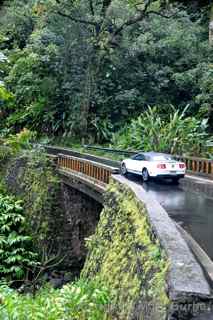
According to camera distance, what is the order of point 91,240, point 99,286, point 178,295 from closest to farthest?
point 178,295 → point 99,286 → point 91,240

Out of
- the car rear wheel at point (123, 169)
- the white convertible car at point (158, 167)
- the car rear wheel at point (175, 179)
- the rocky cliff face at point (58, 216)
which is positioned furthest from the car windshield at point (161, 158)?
the rocky cliff face at point (58, 216)

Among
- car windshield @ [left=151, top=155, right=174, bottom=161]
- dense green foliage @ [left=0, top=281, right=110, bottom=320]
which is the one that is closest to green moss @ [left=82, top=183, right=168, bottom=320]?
dense green foliage @ [left=0, top=281, right=110, bottom=320]

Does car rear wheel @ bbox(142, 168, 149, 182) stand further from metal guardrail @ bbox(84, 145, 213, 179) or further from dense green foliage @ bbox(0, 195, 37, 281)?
dense green foliage @ bbox(0, 195, 37, 281)

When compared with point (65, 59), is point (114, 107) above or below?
below

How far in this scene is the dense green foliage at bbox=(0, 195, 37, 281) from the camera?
1745cm

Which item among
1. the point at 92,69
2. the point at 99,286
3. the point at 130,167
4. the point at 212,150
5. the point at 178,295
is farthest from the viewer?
the point at 92,69

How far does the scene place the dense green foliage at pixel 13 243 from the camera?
57.3 ft

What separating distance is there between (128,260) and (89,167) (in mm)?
10460

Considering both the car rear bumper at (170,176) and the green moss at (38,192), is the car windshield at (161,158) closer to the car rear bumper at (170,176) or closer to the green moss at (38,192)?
the car rear bumper at (170,176)

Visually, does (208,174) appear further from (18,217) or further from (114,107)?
(114,107)

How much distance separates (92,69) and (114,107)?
3280 millimetres

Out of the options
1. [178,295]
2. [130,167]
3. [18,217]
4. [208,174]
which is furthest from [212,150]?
[178,295]

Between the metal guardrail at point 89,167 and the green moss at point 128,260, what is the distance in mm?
4574

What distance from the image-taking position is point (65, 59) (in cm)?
3148
